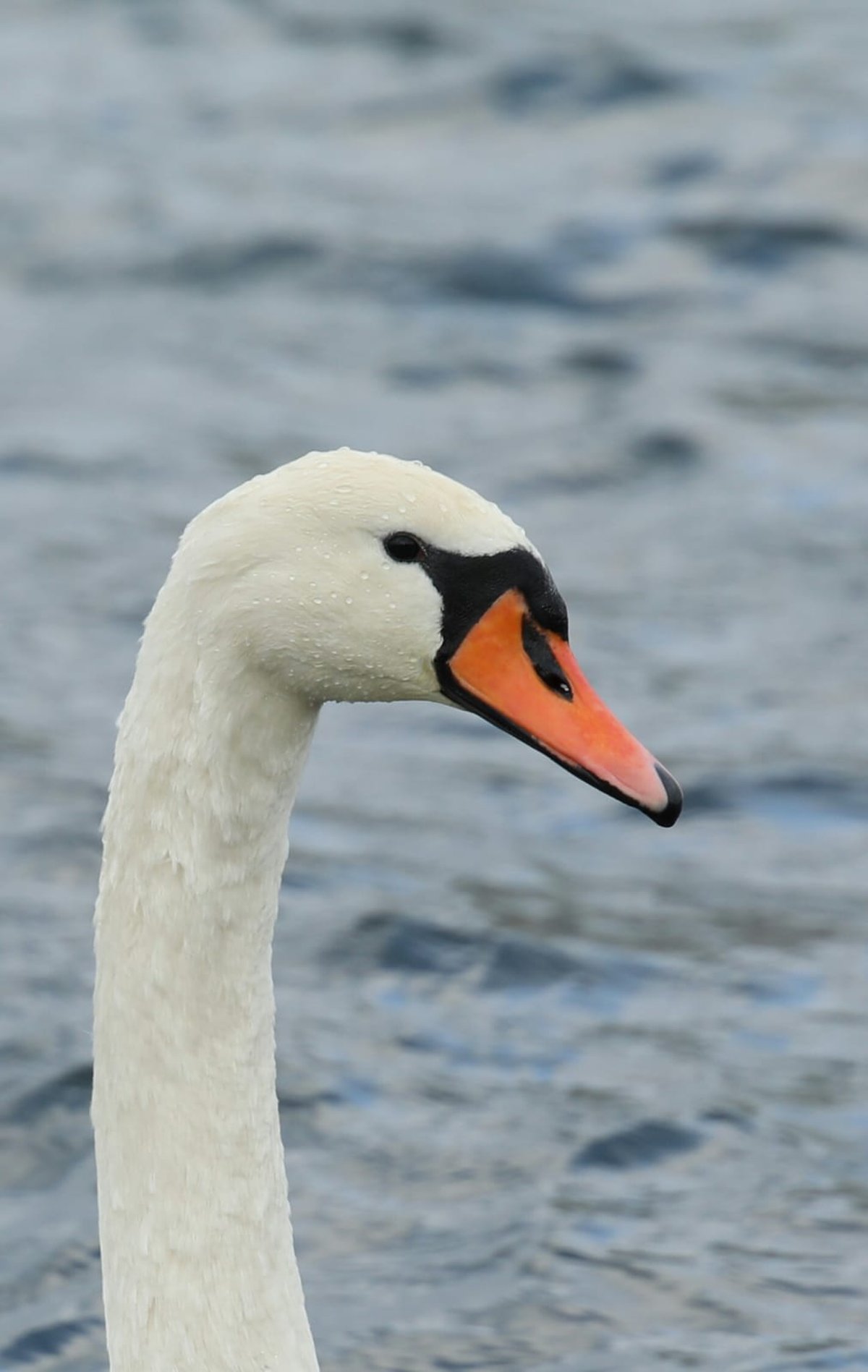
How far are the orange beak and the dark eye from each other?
0.50ft

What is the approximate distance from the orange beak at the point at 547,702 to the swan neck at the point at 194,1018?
0.92 feet

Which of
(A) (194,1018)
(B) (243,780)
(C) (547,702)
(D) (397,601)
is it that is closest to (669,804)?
(C) (547,702)

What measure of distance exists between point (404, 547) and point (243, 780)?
45cm

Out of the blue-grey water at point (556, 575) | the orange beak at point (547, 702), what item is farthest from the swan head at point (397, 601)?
the blue-grey water at point (556, 575)

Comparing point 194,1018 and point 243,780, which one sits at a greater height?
point 243,780

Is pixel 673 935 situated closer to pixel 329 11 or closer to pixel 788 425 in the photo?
pixel 788 425

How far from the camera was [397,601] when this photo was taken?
167 inches

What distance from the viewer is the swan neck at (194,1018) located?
14.1 feet

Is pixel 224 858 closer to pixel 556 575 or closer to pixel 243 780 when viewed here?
pixel 243 780

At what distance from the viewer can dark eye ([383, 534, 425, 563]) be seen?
4219mm

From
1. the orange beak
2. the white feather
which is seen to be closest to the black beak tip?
the orange beak

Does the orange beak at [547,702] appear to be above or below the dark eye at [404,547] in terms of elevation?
below

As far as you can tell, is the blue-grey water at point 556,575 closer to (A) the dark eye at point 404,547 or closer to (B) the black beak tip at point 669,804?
(B) the black beak tip at point 669,804

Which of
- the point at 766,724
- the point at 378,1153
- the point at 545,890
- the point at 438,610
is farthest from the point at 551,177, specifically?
the point at 438,610
